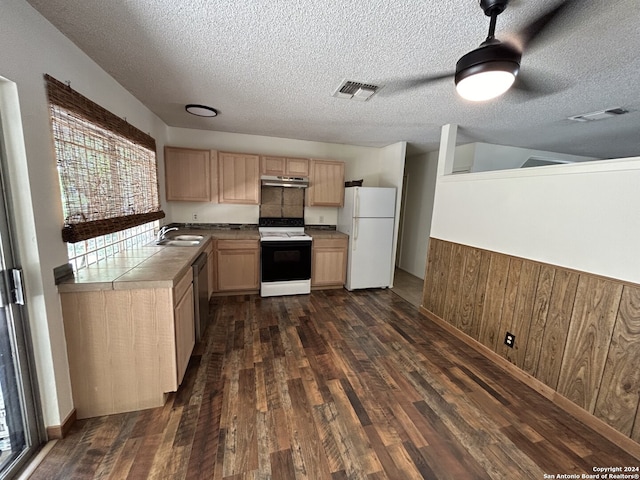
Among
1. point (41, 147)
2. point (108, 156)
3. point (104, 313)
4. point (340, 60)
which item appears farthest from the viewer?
point (108, 156)

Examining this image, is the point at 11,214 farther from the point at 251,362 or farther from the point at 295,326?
the point at 295,326

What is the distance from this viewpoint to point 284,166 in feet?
12.8

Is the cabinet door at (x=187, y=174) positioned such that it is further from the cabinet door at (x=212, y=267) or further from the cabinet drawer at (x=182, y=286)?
the cabinet drawer at (x=182, y=286)

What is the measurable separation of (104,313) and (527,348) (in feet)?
10.6

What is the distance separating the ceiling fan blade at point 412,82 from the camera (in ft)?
Answer: 6.33

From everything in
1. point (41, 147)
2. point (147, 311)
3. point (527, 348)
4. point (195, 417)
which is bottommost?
point (195, 417)

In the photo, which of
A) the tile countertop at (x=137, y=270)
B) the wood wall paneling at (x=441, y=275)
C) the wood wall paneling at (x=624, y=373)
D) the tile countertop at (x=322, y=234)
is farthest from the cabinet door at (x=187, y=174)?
the wood wall paneling at (x=624, y=373)

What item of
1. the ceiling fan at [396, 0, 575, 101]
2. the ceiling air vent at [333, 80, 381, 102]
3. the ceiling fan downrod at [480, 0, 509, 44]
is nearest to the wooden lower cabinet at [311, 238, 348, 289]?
the ceiling air vent at [333, 80, 381, 102]

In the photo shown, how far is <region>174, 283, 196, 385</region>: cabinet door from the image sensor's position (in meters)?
1.83

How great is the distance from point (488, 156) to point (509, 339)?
2.90 meters

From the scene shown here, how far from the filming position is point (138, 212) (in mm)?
2600

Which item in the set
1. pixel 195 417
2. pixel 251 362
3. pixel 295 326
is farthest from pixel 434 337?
pixel 195 417

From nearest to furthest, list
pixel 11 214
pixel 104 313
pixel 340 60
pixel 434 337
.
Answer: pixel 11 214 → pixel 104 313 → pixel 340 60 → pixel 434 337

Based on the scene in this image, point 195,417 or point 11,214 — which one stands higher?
point 11,214
